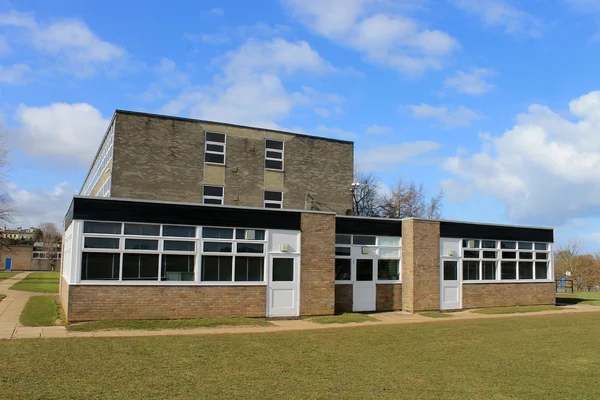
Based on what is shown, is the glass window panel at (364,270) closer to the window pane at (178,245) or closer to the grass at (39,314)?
the window pane at (178,245)

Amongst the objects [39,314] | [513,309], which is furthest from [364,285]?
[39,314]

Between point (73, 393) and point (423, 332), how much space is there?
32.0 ft

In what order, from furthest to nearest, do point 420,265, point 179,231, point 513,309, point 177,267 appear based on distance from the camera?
point 513,309 < point 420,265 < point 179,231 < point 177,267

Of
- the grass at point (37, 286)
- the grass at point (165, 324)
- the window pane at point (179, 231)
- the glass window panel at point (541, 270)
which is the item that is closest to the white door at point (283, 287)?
Answer: the grass at point (165, 324)

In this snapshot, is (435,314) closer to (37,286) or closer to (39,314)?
(39,314)

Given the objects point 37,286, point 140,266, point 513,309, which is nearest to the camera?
point 140,266

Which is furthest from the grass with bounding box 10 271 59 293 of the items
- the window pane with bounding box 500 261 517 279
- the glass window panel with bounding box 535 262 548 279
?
the glass window panel with bounding box 535 262 548 279

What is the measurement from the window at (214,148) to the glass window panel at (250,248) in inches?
315

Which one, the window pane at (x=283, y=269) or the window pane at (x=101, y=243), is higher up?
the window pane at (x=101, y=243)

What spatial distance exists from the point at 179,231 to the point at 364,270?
722 centimetres

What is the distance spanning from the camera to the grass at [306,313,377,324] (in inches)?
638

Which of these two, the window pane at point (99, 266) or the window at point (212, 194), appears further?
the window at point (212, 194)

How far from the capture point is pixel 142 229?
49.6 ft

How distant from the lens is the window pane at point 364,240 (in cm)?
1920
